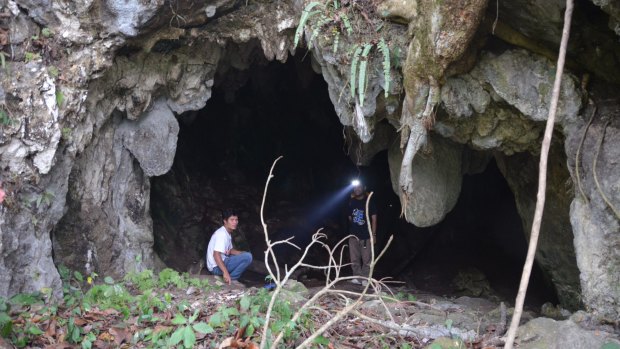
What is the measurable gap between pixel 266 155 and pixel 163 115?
469 centimetres

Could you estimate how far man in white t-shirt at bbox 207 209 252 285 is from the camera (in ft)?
22.7

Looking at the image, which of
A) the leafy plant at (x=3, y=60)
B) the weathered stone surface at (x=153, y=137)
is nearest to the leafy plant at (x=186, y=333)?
the leafy plant at (x=3, y=60)

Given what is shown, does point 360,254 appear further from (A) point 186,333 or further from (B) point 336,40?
(A) point 186,333

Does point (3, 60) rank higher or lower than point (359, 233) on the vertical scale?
higher

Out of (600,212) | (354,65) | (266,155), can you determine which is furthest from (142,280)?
(266,155)

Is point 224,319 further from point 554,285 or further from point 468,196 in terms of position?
point 468,196

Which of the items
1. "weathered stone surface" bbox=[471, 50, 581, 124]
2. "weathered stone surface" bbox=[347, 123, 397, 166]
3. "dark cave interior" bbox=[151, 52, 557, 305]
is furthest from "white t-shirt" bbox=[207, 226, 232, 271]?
"weathered stone surface" bbox=[471, 50, 581, 124]

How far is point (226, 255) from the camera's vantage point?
23.2 feet

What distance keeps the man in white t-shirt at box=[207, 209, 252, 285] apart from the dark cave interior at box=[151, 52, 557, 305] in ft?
5.01

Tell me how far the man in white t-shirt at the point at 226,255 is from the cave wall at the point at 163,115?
2.77ft

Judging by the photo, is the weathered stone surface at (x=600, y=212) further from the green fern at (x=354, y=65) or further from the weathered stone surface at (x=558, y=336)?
the green fern at (x=354, y=65)

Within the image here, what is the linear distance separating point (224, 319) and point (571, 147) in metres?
3.39

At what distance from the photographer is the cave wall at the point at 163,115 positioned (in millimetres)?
4863

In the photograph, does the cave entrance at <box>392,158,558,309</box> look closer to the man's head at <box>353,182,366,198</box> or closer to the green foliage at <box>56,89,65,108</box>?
the man's head at <box>353,182,366,198</box>
